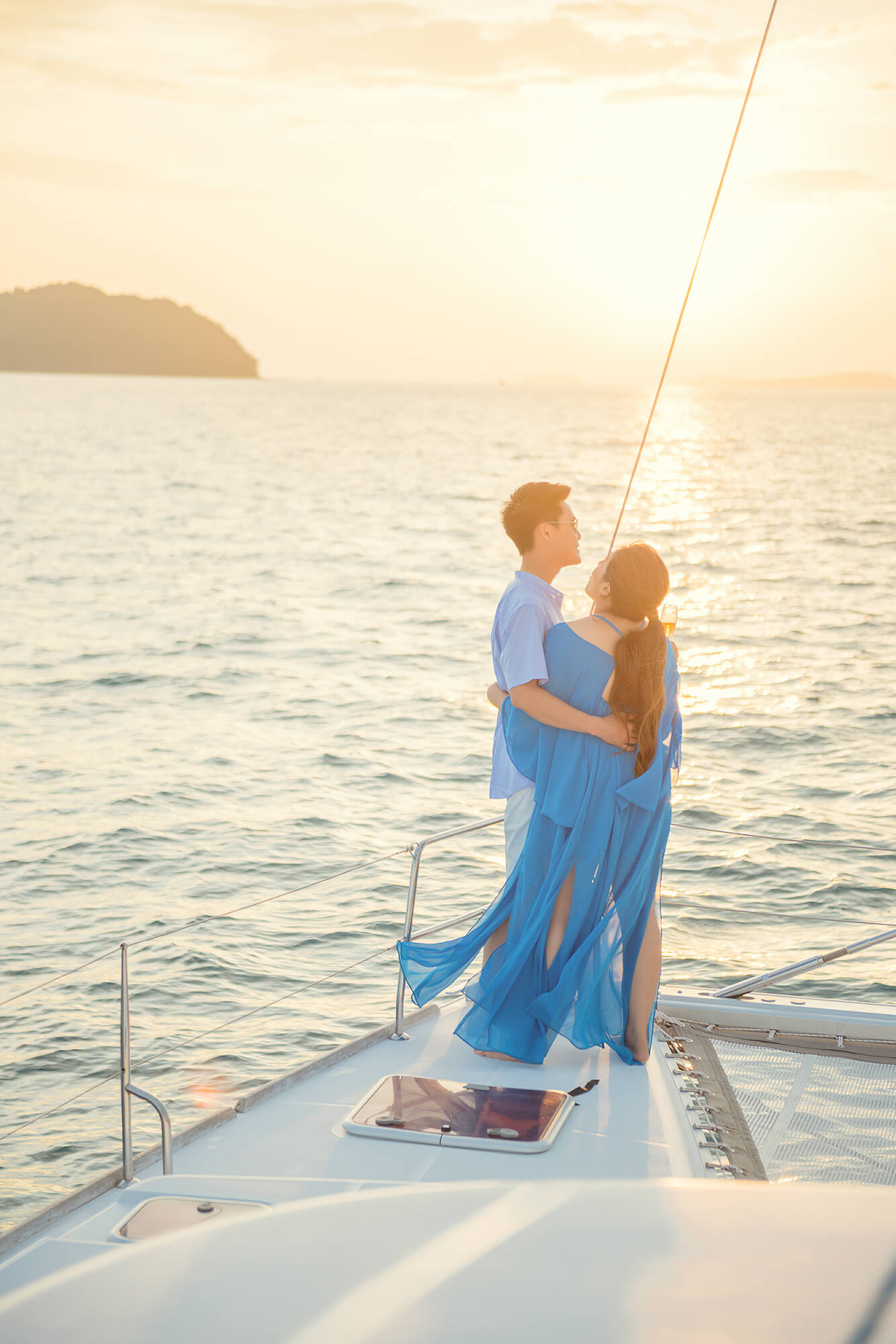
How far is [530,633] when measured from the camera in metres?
3.46

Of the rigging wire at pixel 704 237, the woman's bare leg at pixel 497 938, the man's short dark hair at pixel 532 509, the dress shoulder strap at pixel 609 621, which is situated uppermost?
the rigging wire at pixel 704 237

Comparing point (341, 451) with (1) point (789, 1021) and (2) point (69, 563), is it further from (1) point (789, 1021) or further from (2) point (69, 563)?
(1) point (789, 1021)

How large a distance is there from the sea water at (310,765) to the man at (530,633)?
21.8 inches

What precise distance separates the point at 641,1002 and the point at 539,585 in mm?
1173

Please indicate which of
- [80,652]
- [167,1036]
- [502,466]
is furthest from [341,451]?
[167,1036]

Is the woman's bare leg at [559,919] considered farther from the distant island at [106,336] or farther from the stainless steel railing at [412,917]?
the distant island at [106,336]

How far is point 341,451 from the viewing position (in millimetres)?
59281

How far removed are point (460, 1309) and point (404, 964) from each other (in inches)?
96.6

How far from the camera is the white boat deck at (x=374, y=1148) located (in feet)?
8.45

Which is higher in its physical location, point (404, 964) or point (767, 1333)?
point (767, 1333)

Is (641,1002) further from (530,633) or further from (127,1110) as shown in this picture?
(127,1110)

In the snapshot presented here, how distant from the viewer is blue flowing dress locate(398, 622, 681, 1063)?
343cm

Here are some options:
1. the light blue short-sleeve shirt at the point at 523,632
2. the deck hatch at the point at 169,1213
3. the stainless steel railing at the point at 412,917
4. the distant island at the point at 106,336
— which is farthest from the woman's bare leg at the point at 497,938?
the distant island at the point at 106,336

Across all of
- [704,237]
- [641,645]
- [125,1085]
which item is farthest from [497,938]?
[704,237]
